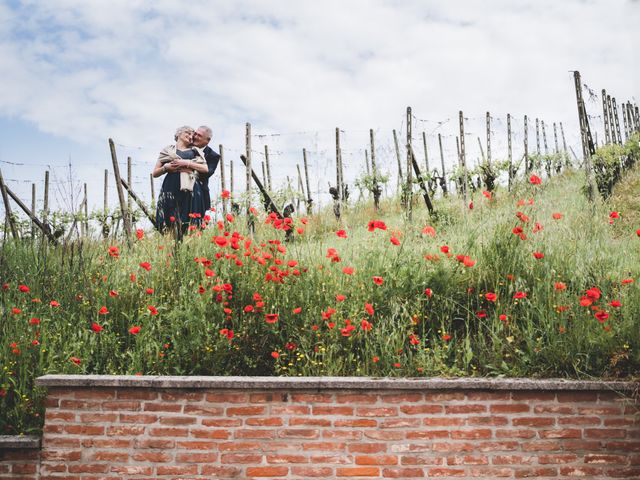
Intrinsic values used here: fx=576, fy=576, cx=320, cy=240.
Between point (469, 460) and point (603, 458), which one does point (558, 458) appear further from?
point (469, 460)

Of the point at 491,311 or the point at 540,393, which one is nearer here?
the point at 540,393

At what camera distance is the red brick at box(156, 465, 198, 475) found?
354cm

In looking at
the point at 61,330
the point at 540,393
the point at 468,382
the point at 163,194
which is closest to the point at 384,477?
the point at 468,382

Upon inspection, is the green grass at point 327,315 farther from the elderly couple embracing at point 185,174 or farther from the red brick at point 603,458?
the elderly couple embracing at point 185,174

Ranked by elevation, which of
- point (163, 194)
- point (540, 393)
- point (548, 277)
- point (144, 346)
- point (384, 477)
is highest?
point (163, 194)

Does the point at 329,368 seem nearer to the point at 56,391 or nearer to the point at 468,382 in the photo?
the point at 468,382

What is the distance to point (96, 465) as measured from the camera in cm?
356

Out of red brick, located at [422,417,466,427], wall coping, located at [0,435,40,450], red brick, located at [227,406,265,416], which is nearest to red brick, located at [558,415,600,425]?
red brick, located at [422,417,466,427]

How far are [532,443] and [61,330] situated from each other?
11.5 feet

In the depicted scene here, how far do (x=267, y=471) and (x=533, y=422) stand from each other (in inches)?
66.0

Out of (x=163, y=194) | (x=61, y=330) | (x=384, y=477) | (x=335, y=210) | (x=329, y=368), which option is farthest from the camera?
(x=335, y=210)

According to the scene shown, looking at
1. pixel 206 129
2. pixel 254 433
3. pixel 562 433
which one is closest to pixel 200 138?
pixel 206 129

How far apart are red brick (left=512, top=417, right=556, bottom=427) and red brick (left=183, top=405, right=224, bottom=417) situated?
6.01 feet

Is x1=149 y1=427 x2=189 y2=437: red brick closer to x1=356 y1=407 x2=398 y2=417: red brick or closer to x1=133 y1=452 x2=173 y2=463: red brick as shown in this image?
x1=133 y1=452 x2=173 y2=463: red brick
